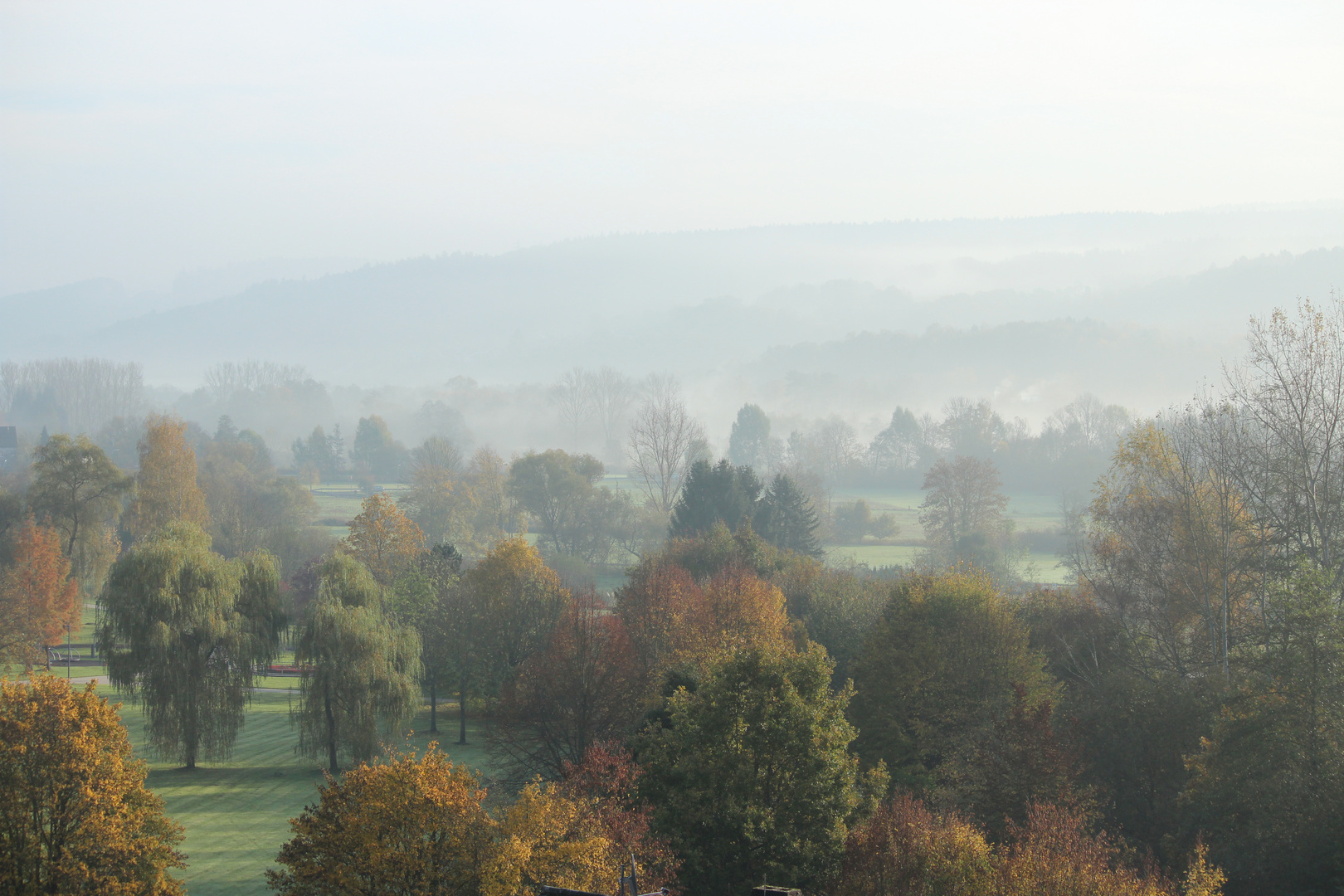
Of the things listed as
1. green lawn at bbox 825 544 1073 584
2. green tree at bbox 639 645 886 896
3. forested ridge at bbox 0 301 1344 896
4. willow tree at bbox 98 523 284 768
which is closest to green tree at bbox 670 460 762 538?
forested ridge at bbox 0 301 1344 896

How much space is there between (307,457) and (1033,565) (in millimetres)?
127543

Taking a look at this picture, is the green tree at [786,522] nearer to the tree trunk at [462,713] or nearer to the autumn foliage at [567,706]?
the tree trunk at [462,713]

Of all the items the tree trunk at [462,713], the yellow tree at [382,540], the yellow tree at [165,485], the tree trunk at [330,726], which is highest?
the yellow tree at [165,485]

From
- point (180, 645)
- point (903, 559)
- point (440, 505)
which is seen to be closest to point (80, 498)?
point (180, 645)

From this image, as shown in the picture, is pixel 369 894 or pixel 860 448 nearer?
pixel 369 894

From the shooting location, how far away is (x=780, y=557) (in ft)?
218

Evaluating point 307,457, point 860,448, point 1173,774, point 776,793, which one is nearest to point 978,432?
point 860,448

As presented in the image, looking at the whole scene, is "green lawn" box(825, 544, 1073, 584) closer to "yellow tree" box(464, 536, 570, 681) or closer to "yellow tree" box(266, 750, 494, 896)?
"yellow tree" box(464, 536, 570, 681)

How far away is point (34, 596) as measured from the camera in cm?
5722

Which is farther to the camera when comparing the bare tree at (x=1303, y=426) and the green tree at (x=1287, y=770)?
the bare tree at (x=1303, y=426)

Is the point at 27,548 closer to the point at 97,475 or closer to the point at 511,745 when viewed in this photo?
the point at 97,475

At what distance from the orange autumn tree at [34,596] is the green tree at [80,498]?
5.01 feet

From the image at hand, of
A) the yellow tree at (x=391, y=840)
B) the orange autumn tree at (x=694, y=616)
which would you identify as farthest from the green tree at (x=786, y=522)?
the yellow tree at (x=391, y=840)

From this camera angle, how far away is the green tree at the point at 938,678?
34.9 metres
